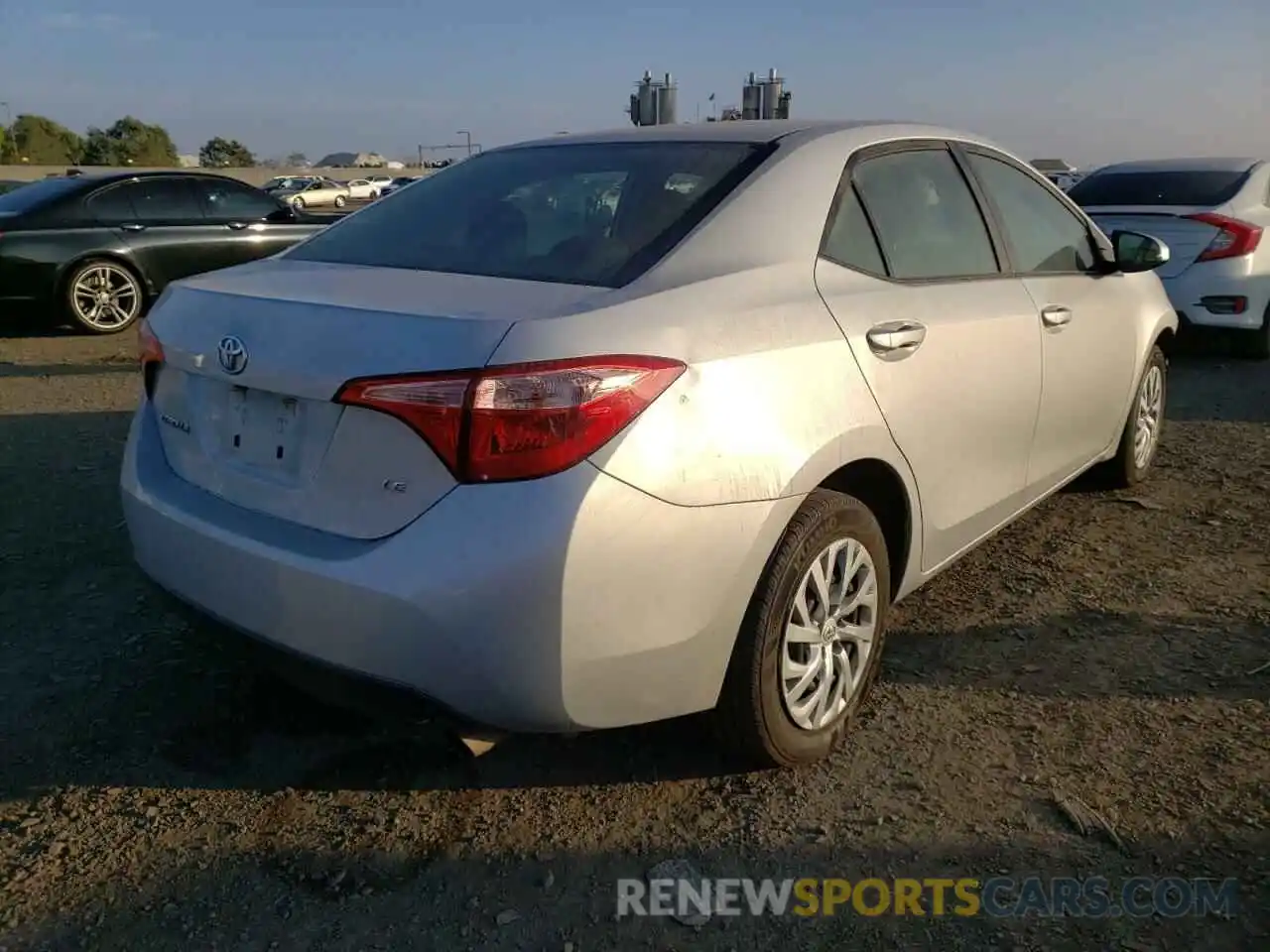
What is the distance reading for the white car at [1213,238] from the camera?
7.54 metres

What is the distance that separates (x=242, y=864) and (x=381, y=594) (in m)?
0.78

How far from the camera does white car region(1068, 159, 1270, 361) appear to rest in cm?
754

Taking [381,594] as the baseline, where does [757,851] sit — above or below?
below

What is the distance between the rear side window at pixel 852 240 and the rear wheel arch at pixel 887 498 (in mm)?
545

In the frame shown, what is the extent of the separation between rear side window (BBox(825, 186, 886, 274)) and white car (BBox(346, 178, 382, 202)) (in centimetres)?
4708

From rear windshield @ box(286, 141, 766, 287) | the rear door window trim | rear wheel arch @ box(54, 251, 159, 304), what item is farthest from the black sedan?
the rear door window trim

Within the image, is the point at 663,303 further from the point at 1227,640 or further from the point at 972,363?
the point at 1227,640

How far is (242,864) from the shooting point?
2305 mm

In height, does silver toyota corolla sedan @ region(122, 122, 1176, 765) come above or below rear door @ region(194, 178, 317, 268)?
above

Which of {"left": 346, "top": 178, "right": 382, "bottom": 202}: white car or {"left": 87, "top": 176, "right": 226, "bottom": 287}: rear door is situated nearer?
{"left": 87, "top": 176, "right": 226, "bottom": 287}: rear door

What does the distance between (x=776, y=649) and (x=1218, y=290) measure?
670cm

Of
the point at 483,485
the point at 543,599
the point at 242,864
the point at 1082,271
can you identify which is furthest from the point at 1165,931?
the point at 1082,271

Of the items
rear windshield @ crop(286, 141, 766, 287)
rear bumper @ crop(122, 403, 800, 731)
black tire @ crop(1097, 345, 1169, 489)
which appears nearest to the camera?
rear bumper @ crop(122, 403, 800, 731)

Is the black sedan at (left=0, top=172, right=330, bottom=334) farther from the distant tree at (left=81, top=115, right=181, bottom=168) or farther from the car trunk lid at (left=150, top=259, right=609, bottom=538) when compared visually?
the distant tree at (left=81, top=115, right=181, bottom=168)
